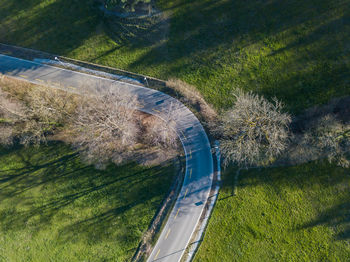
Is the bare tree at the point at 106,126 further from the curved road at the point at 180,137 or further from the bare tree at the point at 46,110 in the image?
the curved road at the point at 180,137

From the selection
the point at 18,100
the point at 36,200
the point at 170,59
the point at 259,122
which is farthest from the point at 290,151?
the point at 18,100

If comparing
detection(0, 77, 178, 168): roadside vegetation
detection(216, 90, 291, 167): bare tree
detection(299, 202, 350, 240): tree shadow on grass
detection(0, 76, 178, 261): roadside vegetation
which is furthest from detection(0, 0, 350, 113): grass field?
detection(299, 202, 350, 240): tree shadow on grass

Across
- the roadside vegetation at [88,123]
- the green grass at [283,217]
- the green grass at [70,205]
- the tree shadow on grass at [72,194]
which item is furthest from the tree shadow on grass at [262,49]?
the tree shadow on grass at [72,194]

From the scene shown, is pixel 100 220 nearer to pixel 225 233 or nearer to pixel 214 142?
pixel 225 233

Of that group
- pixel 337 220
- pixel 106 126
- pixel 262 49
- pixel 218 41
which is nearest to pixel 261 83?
pixel 262 49

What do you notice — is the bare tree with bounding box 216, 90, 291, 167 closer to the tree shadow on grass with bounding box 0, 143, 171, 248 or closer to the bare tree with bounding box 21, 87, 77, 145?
the tree shadow on grass with bounding box 0, 143, 171, 248
